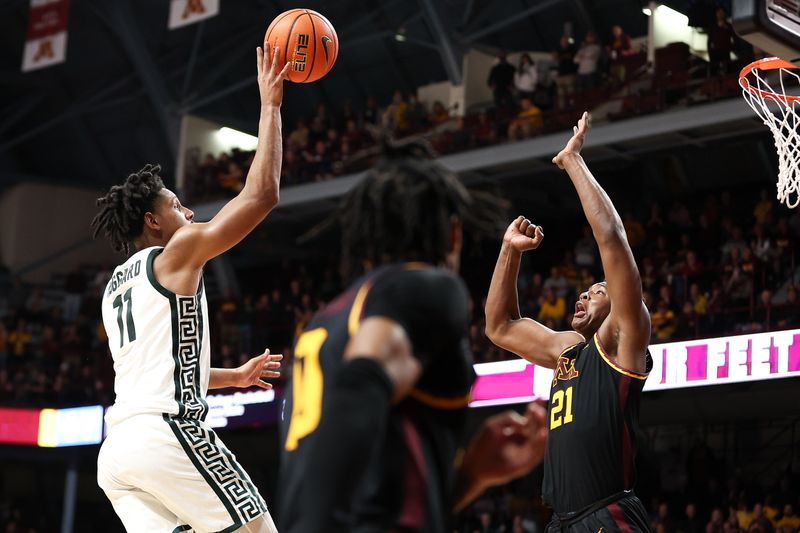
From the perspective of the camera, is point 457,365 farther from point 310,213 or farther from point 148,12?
point 148,12

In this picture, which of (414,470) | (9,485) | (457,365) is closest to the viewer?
(414,470)

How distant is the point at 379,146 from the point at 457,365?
0.57 metres

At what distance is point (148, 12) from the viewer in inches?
949

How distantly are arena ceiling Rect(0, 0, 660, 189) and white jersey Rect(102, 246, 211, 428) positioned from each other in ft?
51.6

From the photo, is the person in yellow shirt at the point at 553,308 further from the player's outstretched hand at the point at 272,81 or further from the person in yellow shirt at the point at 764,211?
the player's outstretched hand at the point at 272,81

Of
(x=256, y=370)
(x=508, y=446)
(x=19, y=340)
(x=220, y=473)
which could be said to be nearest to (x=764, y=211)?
(x=256, y=370)

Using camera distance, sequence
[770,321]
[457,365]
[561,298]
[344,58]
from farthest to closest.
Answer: [344,58], [561,298], [770,321], [457,365]

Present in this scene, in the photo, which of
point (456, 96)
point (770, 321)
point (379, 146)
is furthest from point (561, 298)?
point (379, 146)

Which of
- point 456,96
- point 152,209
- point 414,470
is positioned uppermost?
point 456,96

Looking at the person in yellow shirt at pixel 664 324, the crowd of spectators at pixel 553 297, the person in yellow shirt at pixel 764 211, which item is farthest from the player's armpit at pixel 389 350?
the person in yellow shirt at pixel 764 211

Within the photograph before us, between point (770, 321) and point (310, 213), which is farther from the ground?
point (310, 213)

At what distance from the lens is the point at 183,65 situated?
80.2ft

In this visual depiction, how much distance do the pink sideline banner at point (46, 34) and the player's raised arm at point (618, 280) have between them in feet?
58.9

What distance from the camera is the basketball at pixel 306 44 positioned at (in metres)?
6.21
